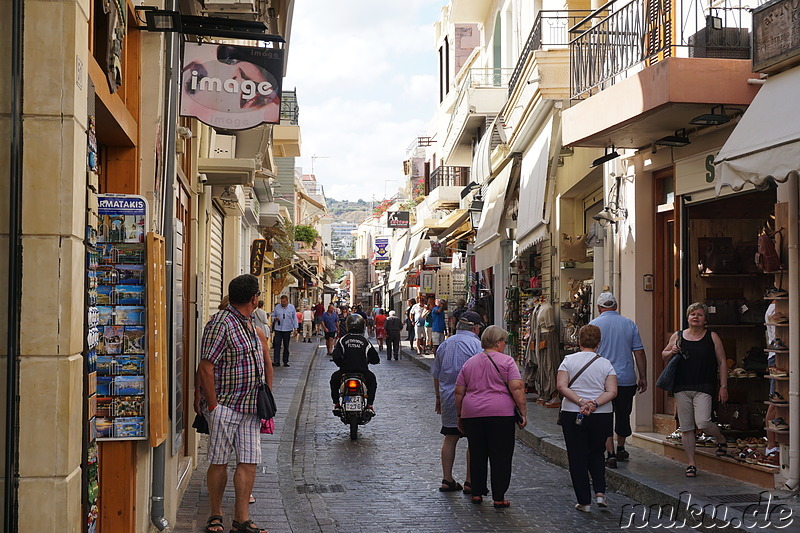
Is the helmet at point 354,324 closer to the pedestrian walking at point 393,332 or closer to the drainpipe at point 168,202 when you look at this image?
the drainpipe at point 168,202

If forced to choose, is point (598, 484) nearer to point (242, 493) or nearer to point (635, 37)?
point (242, 493)

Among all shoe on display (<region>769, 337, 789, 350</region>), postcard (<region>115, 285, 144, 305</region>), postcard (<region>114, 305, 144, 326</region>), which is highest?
postcard (<region>115, 285, 144, 305</region>)

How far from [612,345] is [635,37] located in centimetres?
403

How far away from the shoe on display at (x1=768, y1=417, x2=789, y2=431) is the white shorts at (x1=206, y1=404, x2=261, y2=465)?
4.84 m

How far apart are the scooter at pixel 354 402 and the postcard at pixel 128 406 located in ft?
25.2

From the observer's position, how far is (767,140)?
27.3 ft

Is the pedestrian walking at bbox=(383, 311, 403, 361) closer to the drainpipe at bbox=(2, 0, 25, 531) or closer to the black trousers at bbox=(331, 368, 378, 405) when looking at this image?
the black trousers at bbox=(331, 368, 378, 405)

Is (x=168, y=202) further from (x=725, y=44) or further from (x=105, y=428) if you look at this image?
(x=725, y=44)

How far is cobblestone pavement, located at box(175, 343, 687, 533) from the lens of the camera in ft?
27.7

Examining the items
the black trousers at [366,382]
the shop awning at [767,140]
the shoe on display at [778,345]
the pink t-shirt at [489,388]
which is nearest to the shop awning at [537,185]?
the black trousers at [366,382]

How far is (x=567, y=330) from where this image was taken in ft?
55.0

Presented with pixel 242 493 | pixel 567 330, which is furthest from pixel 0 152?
pixel 567 330

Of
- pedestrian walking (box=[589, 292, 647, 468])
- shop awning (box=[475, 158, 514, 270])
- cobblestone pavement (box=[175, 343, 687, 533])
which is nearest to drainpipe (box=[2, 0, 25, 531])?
cobblestone pavement (box=[175, 343, 687, 533])

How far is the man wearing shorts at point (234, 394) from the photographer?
7.40 meters
